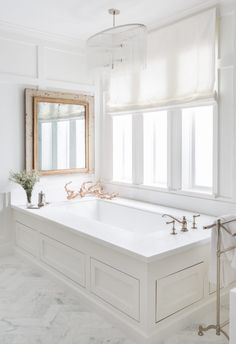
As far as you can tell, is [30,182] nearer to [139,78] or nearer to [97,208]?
[97,208]

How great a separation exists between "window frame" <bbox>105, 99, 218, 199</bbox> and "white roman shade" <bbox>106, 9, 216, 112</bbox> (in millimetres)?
103

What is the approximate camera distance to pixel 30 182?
3.75 metres

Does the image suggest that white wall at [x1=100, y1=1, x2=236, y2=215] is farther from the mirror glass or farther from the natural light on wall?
the mirror glass

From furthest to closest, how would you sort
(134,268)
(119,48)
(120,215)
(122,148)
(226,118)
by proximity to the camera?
1. (122,148)
2. (120,215)
3. (226,118)
4. (119,48)
5. (134,268)

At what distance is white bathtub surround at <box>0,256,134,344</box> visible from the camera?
7.43 ft

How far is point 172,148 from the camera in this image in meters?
3.62

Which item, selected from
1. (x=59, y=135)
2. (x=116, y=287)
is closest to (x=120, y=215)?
(x=59, y=135)

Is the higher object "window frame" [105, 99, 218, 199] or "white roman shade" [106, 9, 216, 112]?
"white roman shade" [106, 9, 216, 112]

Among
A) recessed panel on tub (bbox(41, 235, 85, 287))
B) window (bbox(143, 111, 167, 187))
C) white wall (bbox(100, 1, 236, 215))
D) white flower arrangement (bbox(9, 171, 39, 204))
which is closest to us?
recessed panel on tub (bbox(41, 235, 85, 287))

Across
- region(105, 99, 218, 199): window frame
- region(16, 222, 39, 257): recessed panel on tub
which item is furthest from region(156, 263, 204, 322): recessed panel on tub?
region(16, 222, 39, 257): recessed panel on tub

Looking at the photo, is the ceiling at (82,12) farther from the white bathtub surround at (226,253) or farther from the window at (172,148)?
the white bathtub surround at (226,253)

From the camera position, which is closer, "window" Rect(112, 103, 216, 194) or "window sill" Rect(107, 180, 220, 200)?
"window sill" Rect(107, 180, 220, 200)

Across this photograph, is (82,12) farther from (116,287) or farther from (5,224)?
(116,287)

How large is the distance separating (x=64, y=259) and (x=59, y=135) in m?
1.73
